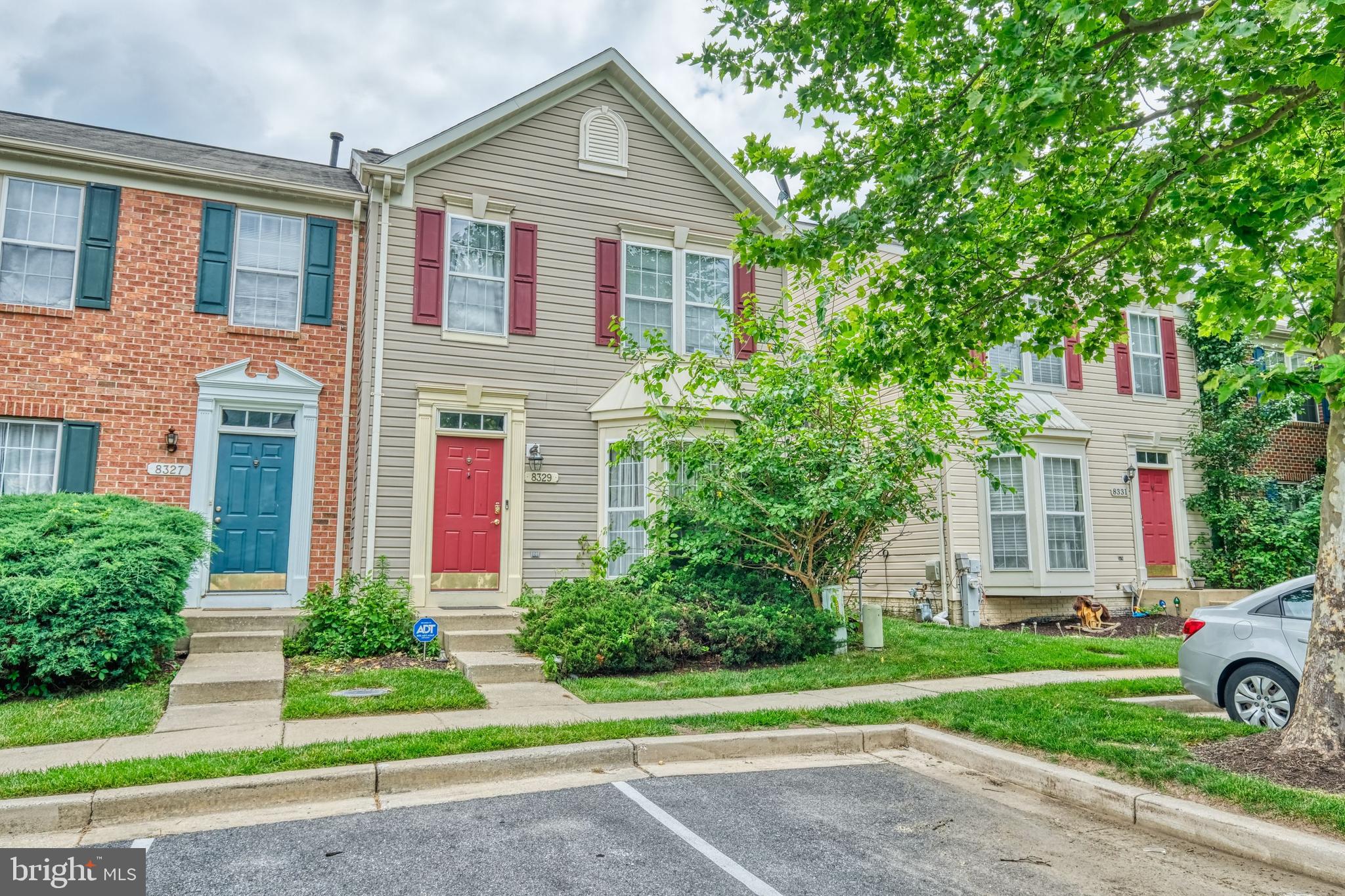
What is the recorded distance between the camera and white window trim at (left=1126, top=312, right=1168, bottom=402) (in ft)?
53.4

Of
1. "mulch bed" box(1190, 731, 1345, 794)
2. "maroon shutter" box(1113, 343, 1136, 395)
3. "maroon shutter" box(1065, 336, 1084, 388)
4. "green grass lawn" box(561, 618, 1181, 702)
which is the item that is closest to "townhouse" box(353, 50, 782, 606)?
"green grass lawn" box(561, 618, 1181, 702)

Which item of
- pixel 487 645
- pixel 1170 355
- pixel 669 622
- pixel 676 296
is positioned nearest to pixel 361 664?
pixel 487 645

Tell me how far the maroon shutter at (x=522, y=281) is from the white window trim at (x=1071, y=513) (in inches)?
359

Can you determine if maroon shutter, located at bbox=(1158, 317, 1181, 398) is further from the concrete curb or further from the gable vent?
the concrete curb

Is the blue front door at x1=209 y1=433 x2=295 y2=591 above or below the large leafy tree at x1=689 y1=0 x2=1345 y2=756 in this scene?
below

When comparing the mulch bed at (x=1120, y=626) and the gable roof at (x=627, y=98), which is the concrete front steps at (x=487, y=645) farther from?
the mulch bed at (x=1120, y=626)

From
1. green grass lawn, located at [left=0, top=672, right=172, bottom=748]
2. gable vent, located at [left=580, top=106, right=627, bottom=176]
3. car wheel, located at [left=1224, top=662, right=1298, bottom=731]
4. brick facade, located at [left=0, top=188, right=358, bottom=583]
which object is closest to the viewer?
green grass lawn, located at [left=0, top=672, right=172, bottom=748]

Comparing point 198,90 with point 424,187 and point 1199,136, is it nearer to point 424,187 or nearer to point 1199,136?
point 424,187

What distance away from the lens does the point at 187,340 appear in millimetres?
10430

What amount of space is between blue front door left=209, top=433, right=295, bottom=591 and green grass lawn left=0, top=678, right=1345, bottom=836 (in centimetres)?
577

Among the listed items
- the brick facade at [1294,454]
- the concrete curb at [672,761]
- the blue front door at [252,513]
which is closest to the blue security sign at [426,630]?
the blue front door at [252,513]

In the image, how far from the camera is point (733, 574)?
402 inches

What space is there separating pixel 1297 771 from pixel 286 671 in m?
8.23

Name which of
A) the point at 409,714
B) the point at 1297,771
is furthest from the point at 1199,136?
the point at 409,714
